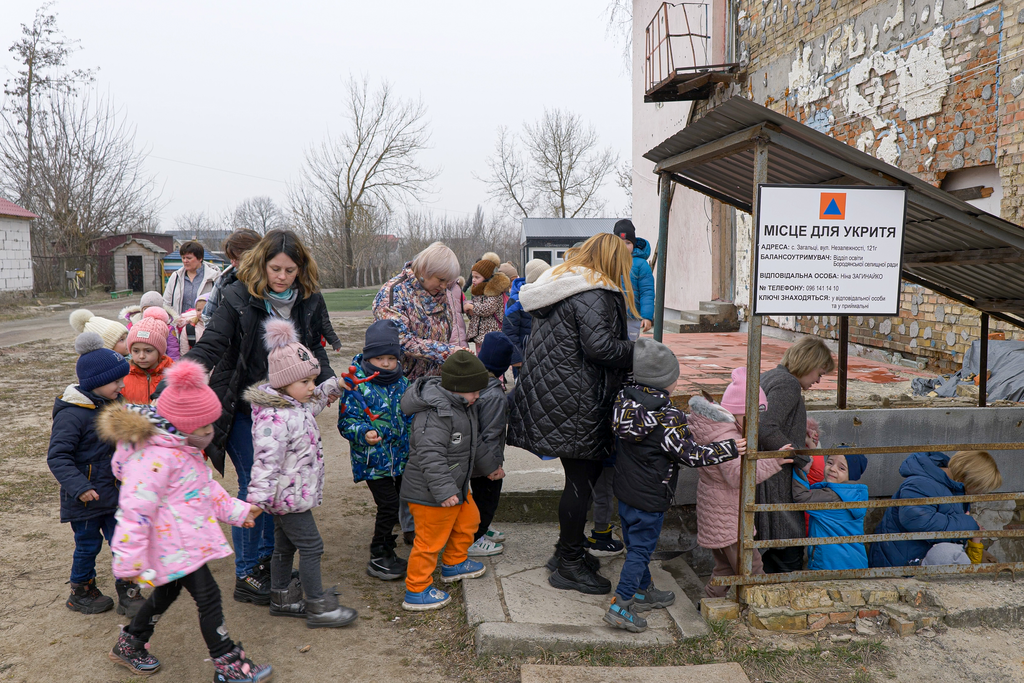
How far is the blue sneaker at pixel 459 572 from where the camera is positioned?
362cm

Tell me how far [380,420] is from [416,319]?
663 mm

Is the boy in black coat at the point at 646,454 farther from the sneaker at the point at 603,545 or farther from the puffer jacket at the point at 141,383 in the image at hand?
the puffer jacket at the point at 141,383

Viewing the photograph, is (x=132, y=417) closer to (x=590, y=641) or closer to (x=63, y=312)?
(x=590, y=641)

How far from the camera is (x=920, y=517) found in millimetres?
3697

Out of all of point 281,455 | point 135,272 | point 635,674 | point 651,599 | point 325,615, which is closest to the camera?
point 635,674

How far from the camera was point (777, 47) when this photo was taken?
33.2ft

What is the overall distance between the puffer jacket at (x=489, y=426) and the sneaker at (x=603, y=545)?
2.71ft

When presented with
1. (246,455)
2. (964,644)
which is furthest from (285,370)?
(964,644)

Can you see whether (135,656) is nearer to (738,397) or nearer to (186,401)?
(186,401)

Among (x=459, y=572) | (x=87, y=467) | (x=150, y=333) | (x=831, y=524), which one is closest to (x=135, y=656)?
(x=87, y=467)

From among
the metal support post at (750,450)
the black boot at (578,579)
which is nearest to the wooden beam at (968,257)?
the metal support post at (750,450)

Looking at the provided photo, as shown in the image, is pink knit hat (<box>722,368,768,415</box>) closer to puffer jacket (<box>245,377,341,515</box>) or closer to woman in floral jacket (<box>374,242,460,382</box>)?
woman in floral jacket (<box>374,242,460,382</box>)

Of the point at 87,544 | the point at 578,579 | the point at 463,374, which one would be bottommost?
the point at 578,579

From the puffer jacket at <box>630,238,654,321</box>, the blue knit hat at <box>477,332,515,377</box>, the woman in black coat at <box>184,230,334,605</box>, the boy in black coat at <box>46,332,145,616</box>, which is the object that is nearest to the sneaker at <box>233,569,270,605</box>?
the woman in black coat at <box>184,230,334,605</box>
